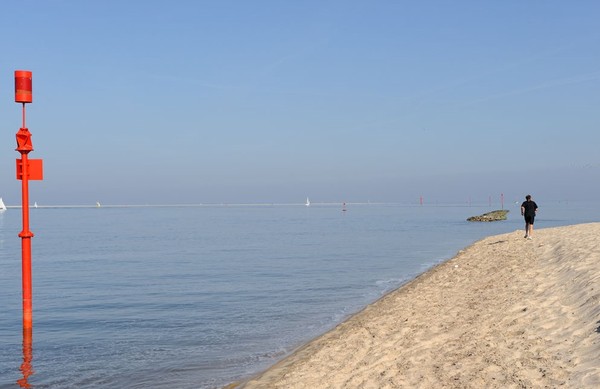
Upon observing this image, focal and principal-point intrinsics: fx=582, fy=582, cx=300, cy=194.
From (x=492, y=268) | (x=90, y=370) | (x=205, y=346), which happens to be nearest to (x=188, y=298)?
(x=205, y=346)

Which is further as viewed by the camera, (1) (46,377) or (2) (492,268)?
(2) (492,268)

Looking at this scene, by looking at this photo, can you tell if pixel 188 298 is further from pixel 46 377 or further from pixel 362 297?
pixel 46 377

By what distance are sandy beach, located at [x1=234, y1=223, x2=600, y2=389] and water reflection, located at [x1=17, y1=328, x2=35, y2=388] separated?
434cm

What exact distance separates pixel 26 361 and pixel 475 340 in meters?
9.58

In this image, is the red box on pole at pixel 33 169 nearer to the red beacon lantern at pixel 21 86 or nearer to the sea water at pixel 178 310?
the red beacon lantern at pixel 21 86

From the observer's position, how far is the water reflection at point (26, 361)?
37.3 feet

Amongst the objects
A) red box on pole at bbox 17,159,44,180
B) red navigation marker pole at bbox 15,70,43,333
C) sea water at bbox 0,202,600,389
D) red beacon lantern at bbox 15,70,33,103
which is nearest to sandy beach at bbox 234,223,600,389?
sea water at bbox 0,202,600,389

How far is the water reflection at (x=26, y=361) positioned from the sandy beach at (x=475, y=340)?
434 cm

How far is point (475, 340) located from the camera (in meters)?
10.1

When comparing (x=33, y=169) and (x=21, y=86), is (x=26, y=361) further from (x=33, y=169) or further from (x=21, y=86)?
(x=21, y=86)

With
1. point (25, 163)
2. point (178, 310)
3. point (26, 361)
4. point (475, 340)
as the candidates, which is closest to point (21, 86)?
point (25, 163)

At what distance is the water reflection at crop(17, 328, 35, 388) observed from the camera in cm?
1137

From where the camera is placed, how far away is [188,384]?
11211 millimetres

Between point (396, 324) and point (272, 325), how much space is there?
4630 mm
